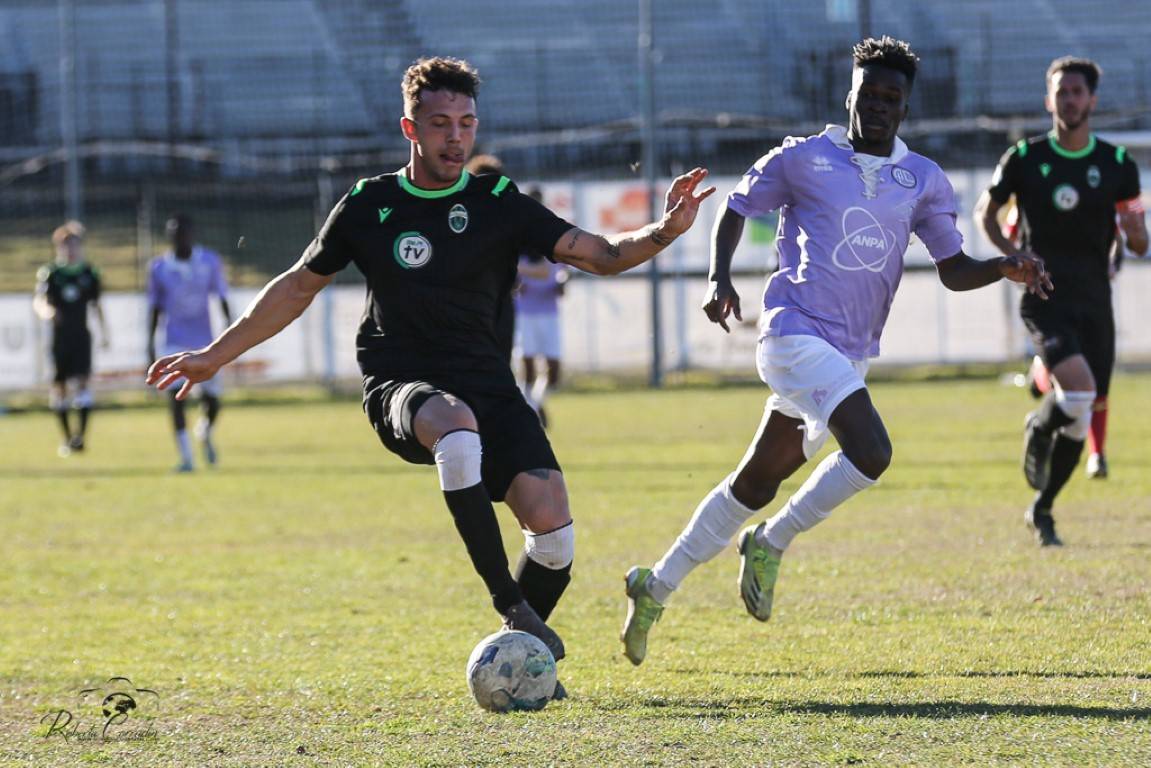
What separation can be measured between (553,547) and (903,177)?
1.82 m

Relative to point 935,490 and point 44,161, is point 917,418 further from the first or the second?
point 44,161

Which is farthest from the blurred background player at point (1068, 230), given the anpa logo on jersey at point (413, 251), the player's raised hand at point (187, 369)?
the player's raised hand at point (187, 369)

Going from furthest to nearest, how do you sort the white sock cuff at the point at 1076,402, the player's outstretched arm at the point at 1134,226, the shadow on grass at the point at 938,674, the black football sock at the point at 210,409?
1. the black football sock at the point at 210,409
2. the player's outstretched arm at the point at 1134,226
3. the white sock cuff at the point at 1076,402
4. the shadow on grass at the point at 938,674

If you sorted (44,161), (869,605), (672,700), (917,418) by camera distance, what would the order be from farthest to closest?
1. (44,161)
2. (917,418)
3. (869,605)
4. (672,700)

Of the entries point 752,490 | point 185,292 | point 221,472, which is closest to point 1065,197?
point 752,490

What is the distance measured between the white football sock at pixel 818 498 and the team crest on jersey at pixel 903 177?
0.98 m

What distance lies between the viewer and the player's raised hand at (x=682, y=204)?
5125mm

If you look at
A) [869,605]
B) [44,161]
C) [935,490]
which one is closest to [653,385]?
[44,161]

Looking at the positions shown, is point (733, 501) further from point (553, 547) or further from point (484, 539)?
point (484, 539)

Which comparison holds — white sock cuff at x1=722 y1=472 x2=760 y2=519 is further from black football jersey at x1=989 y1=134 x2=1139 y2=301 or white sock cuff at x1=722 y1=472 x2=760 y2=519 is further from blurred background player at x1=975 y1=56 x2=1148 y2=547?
black football jersey at x1=989 y1=134 x2=1139 y2=301

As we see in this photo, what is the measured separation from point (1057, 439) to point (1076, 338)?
51 cm

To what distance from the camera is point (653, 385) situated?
23453 millimetres

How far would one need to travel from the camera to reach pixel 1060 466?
8500mm

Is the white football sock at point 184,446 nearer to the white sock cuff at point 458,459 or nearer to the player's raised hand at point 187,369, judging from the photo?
the player's raised hand at point 187,369
